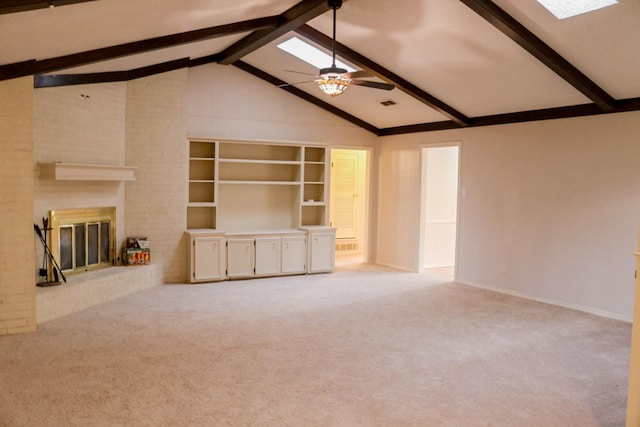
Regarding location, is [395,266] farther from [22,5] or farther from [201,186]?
[22,5]

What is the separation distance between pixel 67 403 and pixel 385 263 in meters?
6.37

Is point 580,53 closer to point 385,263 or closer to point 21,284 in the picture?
point 385,263

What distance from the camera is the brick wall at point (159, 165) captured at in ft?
22.2

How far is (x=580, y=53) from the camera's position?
4859mm

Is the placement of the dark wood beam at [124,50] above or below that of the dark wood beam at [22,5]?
above

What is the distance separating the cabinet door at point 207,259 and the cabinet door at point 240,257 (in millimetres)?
153

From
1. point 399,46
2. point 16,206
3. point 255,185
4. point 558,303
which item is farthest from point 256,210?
point 558,303

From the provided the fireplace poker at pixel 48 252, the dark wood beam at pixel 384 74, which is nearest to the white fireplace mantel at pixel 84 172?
the fireplace poker at pixel 48 252

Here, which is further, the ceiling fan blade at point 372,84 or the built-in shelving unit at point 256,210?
the built-in shelving unit at point 256,210

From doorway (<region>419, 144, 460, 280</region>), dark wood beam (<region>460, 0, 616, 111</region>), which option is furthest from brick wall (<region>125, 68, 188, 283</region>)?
dark wood beam (<region>460, 0, 616, 111</region>)

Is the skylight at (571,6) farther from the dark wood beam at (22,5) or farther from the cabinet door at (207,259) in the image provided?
the cabinet door at (207,259)

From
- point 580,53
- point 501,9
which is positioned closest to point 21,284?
point 501,9

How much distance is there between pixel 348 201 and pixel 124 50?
237 inches

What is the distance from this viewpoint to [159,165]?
274 inches
